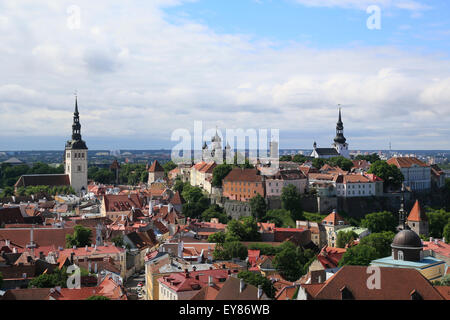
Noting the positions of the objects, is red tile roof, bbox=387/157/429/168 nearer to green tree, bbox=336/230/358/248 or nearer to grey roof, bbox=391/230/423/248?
green tree, bbox=336/230/358/248

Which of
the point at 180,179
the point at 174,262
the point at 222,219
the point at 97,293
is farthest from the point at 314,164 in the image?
the point at 97,293

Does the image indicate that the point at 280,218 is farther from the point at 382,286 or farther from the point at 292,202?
the point at 382,286

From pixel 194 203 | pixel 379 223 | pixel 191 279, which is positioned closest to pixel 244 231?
pixel 379 223

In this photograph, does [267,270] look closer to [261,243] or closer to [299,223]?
[261,243]

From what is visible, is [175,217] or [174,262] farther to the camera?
[175,217]

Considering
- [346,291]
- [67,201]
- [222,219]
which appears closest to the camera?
[346,291]
